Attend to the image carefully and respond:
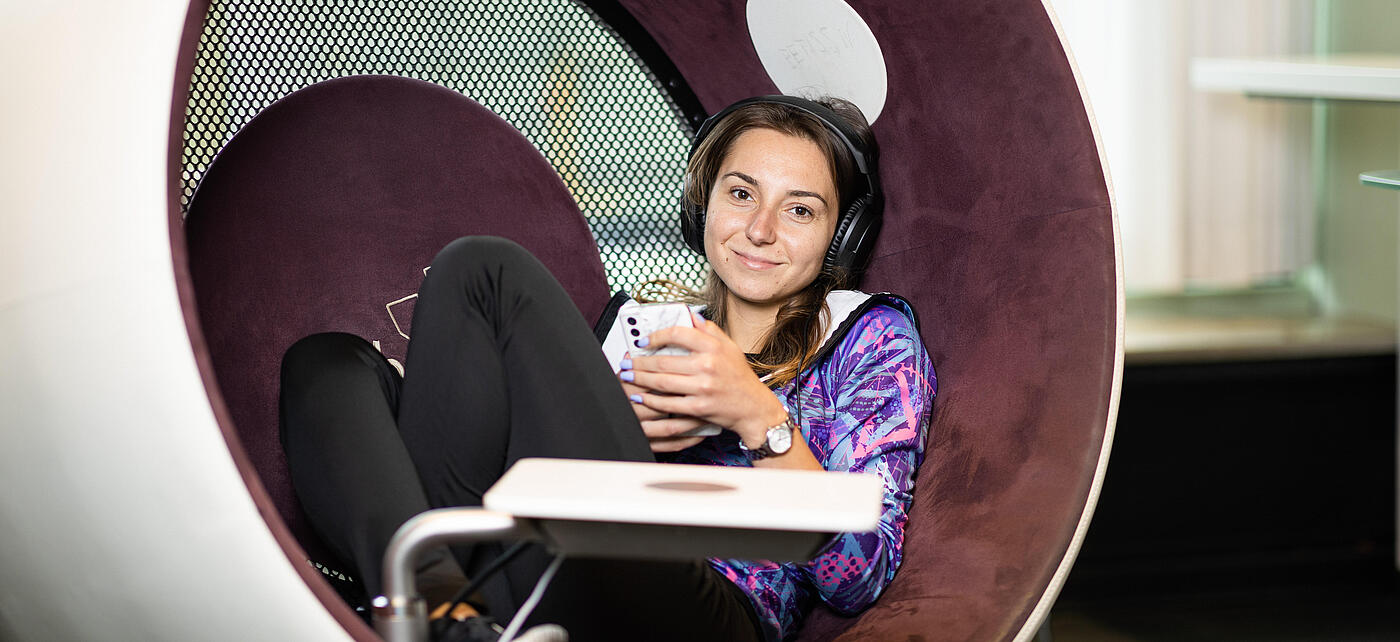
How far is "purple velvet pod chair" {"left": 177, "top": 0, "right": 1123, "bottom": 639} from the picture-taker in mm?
1183

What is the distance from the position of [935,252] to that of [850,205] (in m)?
0.12

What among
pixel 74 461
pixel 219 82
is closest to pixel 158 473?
pixel 74 461

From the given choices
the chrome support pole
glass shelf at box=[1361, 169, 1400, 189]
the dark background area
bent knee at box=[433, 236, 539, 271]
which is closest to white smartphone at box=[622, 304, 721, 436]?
bent knee at box=[433, 236, 539, 271]

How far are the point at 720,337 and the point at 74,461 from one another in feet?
1.79

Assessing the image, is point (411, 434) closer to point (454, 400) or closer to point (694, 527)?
point (454, 400)

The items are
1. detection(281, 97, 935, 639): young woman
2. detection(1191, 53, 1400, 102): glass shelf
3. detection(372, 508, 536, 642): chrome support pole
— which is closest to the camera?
detection(372, 508, 536, 642): chrome support pole

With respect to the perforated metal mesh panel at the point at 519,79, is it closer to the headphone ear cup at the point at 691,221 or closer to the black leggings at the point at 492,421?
the headphone ear cup at the point at 691,221

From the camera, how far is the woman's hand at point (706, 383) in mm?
1110

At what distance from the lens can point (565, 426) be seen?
1.08 metres

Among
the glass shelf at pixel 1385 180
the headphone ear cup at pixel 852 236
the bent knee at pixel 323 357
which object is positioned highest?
the glass shelf at pixel 1385 180

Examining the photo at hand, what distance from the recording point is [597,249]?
1.60m

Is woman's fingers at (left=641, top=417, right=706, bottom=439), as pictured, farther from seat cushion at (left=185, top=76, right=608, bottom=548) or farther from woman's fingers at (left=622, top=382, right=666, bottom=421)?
seat cushion at (left=185, top=76, right=608, bottom=548)

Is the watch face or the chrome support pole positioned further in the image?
the watch face

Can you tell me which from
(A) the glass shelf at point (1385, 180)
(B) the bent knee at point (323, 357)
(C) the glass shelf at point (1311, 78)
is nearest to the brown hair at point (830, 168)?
(B) the bent knee at point (323, 357)
